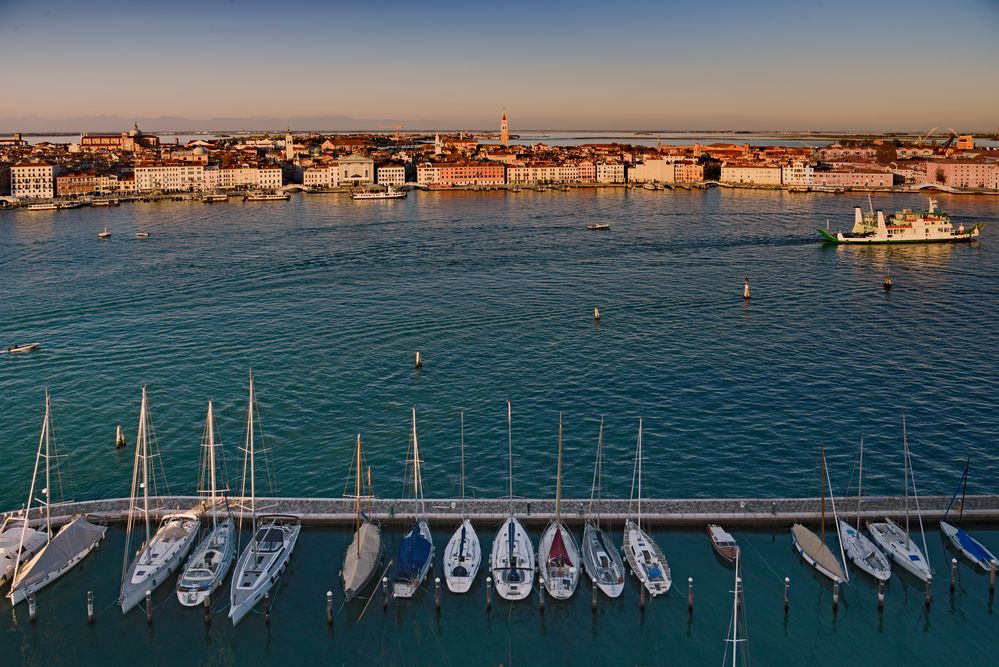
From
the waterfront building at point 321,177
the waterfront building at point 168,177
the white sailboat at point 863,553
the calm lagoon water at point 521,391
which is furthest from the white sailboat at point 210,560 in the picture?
the waterfront building at point 321,177

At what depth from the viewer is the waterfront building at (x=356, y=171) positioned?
75312 mm

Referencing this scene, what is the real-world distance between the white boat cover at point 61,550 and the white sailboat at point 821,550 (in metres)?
9.61

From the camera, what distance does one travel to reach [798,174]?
73562 mm

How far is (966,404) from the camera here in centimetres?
1784

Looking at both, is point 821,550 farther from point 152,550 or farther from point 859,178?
point 859,178

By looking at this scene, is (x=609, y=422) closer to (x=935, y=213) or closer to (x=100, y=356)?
(x=100, y=356)

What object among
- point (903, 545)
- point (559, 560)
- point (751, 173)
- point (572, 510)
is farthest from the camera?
point (751, 173)

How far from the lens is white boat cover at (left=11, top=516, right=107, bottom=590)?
11.0 meters

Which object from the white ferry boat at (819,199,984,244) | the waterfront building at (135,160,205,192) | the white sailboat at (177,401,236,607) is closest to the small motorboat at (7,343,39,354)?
the white sailboat at (177,401,236,607)

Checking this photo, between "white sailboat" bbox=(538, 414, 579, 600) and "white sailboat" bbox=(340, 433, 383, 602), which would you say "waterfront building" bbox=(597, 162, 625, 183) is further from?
"white sailboat" bbox=(340, 433, 383, 602)

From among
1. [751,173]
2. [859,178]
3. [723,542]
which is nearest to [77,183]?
[751,173]

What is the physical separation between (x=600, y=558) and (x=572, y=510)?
4.65ft

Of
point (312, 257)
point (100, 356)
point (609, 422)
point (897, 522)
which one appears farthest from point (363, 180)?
point (897, 522)

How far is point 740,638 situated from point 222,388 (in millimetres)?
12542
